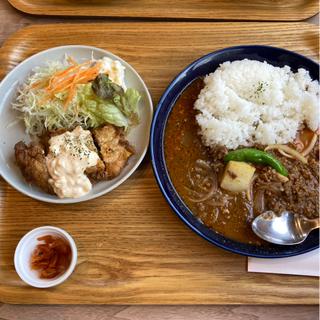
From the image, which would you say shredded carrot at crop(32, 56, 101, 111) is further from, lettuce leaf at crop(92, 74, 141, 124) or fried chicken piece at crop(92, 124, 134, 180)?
fried chicken piece at crop(92, 124, 134, 180)

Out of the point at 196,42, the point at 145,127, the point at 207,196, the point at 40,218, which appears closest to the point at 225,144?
the point at 207,196

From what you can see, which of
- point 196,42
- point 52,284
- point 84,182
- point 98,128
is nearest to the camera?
point 52,284

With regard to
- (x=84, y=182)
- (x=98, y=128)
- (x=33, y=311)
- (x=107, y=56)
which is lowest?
(x=33, y=311)

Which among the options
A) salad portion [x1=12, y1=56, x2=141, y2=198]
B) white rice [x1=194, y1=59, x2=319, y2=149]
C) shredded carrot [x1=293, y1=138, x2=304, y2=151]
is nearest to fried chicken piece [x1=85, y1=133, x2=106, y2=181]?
salad portion [x1=12, y1=56, x2=141, y2=198]

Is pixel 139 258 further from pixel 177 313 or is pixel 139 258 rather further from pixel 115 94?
pixel 115 94

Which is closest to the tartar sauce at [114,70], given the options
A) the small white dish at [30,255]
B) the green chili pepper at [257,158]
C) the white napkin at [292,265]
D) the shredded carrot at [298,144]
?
the green chili pepper at [257,158]

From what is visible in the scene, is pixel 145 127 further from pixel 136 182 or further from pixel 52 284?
pixel 52 284
